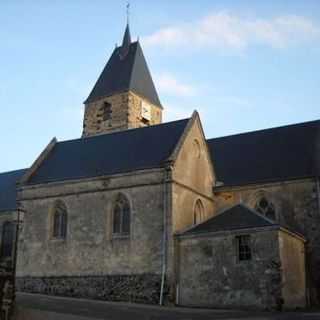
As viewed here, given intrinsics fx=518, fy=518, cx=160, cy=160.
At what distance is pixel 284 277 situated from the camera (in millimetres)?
20000

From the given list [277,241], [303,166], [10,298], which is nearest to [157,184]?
[277,241]

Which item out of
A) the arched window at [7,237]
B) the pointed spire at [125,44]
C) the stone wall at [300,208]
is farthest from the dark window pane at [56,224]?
the pointed spire at [125,44]

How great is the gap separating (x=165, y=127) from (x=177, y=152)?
10.5 ft

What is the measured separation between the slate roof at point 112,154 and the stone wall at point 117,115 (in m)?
8.20

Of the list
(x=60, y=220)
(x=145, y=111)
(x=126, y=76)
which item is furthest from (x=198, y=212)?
(x=126, y=76)

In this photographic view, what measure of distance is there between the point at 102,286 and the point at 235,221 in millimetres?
6707

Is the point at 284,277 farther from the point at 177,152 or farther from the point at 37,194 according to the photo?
the point at 37,194

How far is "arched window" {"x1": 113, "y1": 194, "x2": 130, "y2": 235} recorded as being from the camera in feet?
77.9

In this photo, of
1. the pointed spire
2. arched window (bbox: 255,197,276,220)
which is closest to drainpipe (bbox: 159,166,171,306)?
arched window (bbox: 255,197,276,220)

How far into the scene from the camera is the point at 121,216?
2397cm

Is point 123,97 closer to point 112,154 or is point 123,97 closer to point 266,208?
point 112,154

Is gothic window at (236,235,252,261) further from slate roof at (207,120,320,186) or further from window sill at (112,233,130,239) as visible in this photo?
slate roof at (207,120,320,186)

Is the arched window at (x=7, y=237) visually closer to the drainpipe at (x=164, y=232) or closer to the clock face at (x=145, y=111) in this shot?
the drainpipe at (x=164, y=232)

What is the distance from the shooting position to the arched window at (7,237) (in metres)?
30.2
